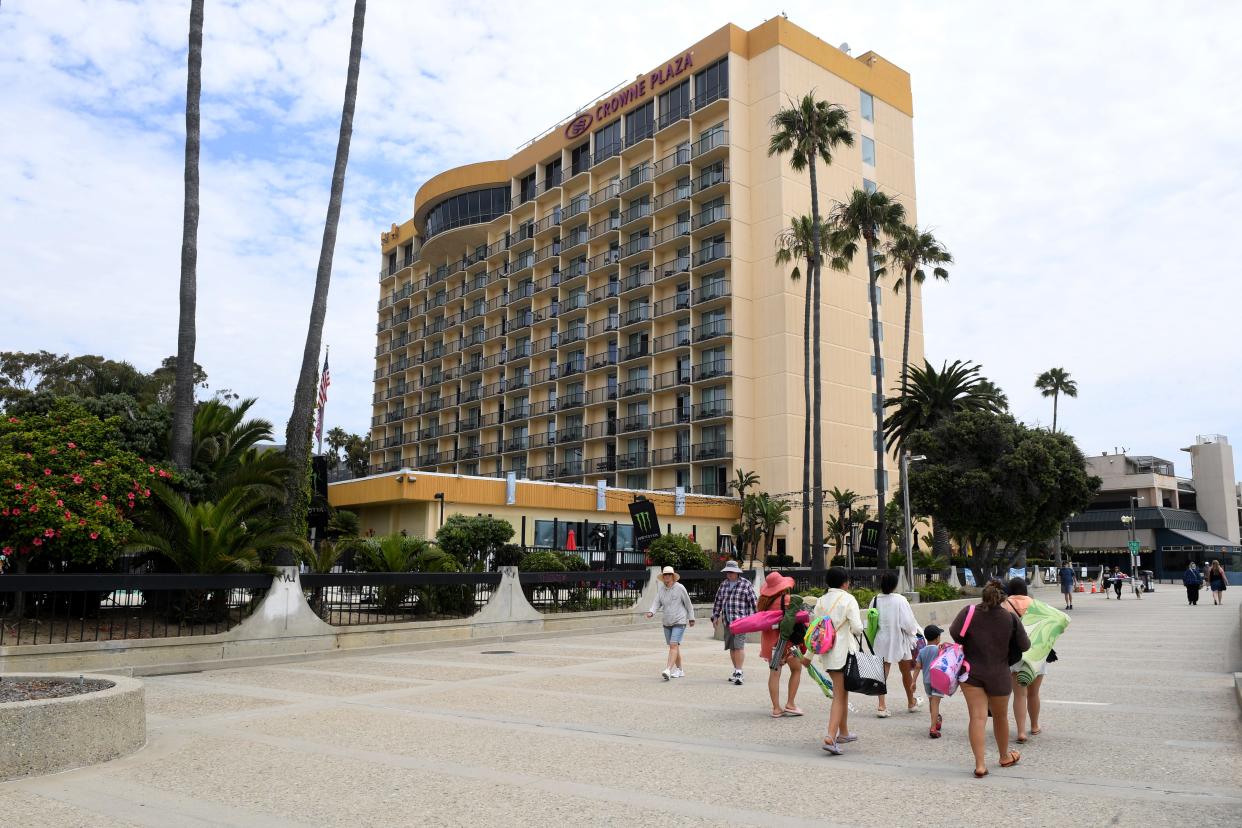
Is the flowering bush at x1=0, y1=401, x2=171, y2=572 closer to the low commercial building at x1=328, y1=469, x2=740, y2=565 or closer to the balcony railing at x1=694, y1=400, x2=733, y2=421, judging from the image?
the low commercial building at x1=328, y1=469, x2=740, y2=565

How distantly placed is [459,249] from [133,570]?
2423 inches

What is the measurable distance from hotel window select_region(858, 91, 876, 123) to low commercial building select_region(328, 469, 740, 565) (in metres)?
26.8

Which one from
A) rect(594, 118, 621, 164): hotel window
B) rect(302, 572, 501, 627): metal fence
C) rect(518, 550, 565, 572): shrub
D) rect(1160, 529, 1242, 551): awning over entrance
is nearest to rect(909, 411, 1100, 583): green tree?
rect(518, 550, 565, 572): shrub

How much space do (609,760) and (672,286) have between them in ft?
167

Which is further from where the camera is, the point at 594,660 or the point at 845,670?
the point at 594,660

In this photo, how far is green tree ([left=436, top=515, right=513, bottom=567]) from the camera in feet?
85.9

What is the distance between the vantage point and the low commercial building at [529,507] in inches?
1706

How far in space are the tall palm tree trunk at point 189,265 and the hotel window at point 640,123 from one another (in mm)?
43083

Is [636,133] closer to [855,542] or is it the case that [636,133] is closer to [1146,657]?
[855,542]

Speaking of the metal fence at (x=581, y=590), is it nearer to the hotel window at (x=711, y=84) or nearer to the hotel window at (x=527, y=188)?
the hotel window at (x=711, y=84)

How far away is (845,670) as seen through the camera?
7.97 m

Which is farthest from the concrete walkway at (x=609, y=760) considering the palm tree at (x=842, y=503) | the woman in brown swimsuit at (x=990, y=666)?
the palm tree at (x=842, y=503)

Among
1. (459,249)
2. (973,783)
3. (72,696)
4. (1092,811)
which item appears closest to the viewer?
(1092,811)

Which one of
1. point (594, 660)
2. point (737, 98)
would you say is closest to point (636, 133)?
A: point (737, 98)
